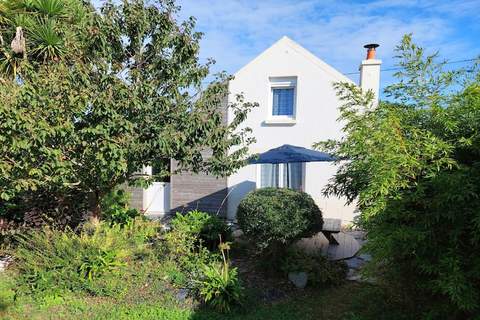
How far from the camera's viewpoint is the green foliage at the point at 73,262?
457cm

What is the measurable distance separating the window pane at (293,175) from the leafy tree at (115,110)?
4.17 metres

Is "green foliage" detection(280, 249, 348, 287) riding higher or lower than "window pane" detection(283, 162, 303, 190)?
lower

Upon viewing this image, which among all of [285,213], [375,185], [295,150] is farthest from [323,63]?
[375,185]

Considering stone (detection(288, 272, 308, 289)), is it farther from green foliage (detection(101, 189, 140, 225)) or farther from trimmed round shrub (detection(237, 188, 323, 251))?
green foliage (detection(101, 189, 140, 225))

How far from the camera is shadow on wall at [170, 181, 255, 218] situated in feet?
31.3

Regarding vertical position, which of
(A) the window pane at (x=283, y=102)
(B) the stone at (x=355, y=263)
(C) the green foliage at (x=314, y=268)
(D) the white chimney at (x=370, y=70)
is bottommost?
(B) the stone at (x=355, y=263)

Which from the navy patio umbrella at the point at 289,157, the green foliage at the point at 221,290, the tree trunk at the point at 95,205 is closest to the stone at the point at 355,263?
the navy patio umbrella at the point at 289,157

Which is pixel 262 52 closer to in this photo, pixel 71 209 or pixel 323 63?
pixel 323 63

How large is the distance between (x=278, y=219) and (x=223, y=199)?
16.2ft

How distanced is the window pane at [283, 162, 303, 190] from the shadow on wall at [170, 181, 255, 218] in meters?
0.98

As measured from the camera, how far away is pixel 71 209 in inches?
250

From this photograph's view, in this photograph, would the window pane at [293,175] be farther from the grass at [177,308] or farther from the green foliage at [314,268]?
the grass at [177,308]

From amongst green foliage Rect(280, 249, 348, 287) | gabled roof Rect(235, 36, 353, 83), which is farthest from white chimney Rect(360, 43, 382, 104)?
green foliage Rect(280, 249, 348, 287)

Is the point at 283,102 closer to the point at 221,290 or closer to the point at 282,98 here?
the point at 282,98
